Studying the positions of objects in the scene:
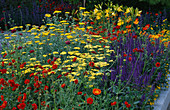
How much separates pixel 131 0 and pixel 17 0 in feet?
17.3

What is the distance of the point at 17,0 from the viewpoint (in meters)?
9.55

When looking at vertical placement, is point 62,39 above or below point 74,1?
below

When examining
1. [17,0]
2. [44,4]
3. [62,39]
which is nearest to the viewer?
[62,39]

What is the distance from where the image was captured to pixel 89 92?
2.75 metres

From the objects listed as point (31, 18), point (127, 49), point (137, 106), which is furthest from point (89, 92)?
point (31, 18)

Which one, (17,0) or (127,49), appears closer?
(127,49)

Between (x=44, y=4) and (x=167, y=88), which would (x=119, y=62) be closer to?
(x=167, y=88)

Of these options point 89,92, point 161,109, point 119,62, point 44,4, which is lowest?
point 161,109

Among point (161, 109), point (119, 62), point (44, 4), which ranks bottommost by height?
point (161, 109)

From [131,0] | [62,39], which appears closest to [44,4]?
[131,0]

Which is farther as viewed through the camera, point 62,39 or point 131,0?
point 131,0

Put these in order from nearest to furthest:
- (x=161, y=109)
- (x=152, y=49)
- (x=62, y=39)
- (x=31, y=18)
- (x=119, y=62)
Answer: (x=161, y=109)
(x=119, y=62)
(x=152, y=49)
(x=62, y=39)
(x=31, y=18)

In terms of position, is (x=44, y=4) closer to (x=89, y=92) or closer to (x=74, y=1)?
(x=74, y=1)

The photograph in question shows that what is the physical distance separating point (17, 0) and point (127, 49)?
24.2 feet
